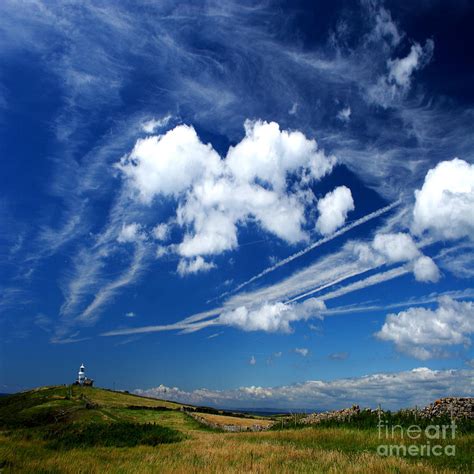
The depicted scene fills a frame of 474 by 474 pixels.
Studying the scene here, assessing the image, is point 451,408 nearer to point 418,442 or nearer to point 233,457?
point 418,442

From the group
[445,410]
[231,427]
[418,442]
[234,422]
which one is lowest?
[234,422]

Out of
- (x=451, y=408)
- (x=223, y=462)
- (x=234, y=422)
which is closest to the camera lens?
(x=223, y=462)

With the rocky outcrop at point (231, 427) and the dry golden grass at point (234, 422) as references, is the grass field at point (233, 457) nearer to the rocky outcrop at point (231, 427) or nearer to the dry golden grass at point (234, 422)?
the rocky outcrop at point (231, 427)

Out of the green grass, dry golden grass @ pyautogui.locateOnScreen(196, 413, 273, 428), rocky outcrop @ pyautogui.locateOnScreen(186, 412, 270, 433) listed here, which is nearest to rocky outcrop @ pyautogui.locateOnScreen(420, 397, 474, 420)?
the green grass


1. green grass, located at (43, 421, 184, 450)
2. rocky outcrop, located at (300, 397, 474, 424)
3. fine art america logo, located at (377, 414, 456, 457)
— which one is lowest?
green grass, located at (43, 421, 184, 450)

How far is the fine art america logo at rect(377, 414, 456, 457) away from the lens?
16750 mm

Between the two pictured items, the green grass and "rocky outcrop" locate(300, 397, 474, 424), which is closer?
the green grass

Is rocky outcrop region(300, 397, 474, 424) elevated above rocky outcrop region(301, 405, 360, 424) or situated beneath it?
elevated above

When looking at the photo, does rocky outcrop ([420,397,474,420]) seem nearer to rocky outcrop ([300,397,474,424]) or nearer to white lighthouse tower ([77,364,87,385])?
rocky outcrop ([300,397,474,424])

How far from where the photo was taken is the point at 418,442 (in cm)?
1902

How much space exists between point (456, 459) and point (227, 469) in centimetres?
851

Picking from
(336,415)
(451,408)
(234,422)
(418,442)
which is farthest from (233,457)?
(234,422)

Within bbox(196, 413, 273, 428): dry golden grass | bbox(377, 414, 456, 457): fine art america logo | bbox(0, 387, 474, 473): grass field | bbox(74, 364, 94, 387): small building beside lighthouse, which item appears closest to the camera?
bbox(0, 387, 474, 473): grass field

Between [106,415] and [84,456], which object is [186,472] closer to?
[84,456]
